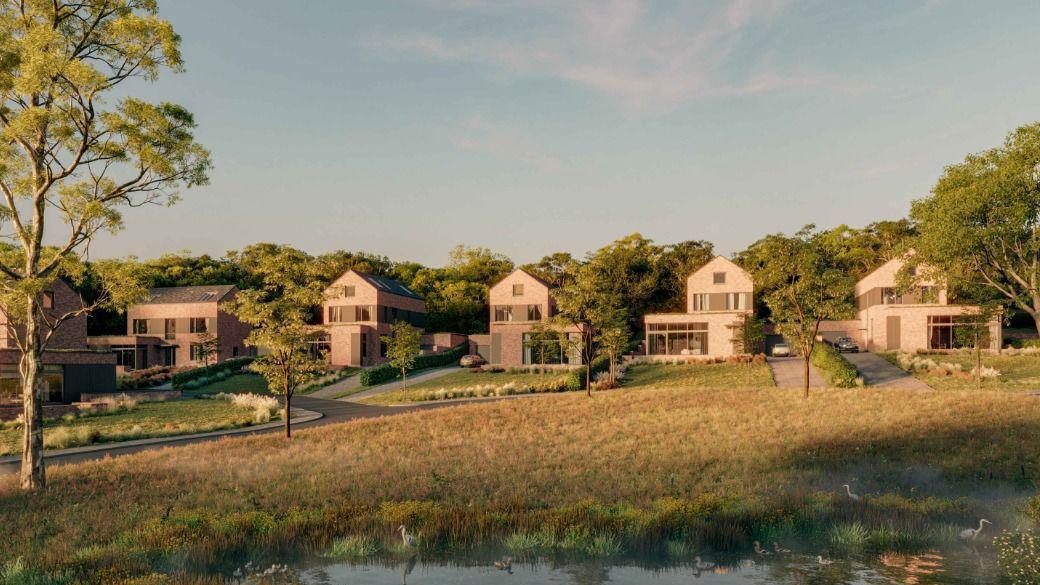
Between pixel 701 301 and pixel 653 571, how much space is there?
2154 inches

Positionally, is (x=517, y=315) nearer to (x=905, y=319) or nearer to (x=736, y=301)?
(x=736, y=301)

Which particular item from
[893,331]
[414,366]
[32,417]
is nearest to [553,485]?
[32,417]

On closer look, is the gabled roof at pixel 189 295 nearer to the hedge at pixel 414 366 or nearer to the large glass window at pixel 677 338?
the hedge at pixel 414 366

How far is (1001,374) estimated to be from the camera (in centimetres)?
4638

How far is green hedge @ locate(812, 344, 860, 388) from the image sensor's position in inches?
1666

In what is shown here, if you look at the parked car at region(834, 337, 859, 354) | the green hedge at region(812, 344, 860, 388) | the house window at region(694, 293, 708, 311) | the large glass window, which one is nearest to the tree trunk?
the green hedge at region(812, 344, 860, 388)

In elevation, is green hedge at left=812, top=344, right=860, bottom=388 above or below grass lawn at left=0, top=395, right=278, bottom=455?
above

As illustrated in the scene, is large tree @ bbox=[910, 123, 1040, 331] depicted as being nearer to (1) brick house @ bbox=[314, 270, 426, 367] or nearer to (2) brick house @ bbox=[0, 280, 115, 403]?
(1) brick house @ bbox=[314, 270, 426, 367]

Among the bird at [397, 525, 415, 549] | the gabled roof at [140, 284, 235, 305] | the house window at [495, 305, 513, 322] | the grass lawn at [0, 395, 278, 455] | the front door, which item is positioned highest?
the gabled roof at [140, 284, 235, 305]

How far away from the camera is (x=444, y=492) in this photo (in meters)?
17.1

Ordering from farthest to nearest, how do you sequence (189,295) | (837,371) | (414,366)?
(189,295) < (414,366) < (837,371)

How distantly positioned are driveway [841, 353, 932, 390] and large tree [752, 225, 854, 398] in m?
8.66

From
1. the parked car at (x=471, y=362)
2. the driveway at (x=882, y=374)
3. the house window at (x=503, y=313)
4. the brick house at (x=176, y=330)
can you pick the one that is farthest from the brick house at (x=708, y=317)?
the brick house at (x=176, y=330)

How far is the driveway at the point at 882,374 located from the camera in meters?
43.7
